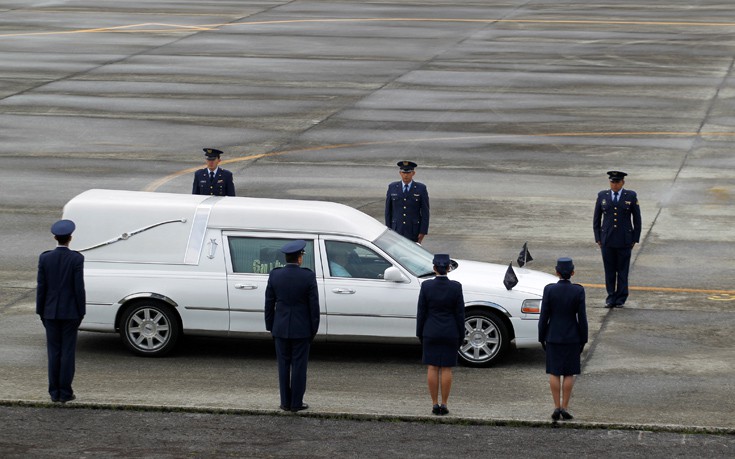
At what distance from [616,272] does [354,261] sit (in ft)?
13.5

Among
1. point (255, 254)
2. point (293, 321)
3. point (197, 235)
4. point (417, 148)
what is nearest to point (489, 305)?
point (255, 254)

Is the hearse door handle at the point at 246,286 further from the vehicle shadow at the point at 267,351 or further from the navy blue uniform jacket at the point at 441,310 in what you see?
the navy blue uniform jacket at the point at 441,310

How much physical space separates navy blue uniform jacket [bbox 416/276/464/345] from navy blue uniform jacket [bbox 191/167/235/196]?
5.87 metres

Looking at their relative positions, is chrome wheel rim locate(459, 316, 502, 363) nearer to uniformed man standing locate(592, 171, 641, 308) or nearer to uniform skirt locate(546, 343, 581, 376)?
uniform skirt locate(546, 343, 581, 376)

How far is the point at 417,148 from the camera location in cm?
2647

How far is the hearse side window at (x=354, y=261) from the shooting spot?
1417cm

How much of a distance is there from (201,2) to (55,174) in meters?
30.5

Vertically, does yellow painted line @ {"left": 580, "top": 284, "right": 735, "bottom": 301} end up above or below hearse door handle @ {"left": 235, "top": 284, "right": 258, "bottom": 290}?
below

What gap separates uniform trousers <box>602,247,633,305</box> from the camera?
1647 centimetres

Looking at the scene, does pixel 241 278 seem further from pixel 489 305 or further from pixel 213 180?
pixel 213 180

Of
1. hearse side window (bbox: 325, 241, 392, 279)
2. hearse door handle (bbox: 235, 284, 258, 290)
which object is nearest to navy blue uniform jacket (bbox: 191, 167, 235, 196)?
hearse door handle (bbox: 235, 284, 258, 290)

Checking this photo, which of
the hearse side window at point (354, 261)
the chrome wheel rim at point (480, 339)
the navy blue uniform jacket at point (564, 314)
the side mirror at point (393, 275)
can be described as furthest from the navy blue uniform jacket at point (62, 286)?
the navy blue uniform jacket at point (564, 314)

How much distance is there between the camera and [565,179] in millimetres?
24016

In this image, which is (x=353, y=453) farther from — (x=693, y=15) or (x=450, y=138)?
(x=693, y=15)
